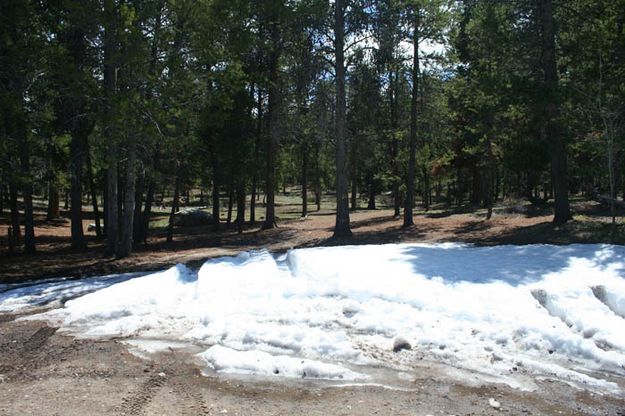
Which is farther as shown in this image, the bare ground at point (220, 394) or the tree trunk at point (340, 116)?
the tree trunk at point (340, 116)

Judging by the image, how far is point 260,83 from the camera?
846 inches

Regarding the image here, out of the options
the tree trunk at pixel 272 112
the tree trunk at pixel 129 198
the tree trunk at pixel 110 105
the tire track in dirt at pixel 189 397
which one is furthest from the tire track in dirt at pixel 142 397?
the tree trunk at pixel 272 112

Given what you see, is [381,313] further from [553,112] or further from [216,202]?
[216,202]

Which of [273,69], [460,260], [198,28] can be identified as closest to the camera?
[460,260]

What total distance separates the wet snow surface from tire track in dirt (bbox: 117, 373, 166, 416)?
666 millimetres

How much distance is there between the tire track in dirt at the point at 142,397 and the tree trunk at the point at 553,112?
38.4 ft

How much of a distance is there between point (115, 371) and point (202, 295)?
10.8 ft

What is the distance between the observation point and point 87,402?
4781 millimetres

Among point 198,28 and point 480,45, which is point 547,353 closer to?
point 198,28

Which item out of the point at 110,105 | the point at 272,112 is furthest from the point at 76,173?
the point at 272,112

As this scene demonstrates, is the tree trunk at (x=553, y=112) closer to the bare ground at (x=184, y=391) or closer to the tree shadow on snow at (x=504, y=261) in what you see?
the tree shadow on snow at (x=504, y=261)

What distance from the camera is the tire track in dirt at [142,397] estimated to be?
4638mm

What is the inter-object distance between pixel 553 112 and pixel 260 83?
11.7 meters

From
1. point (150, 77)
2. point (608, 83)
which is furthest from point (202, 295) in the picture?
point (608, 83)
